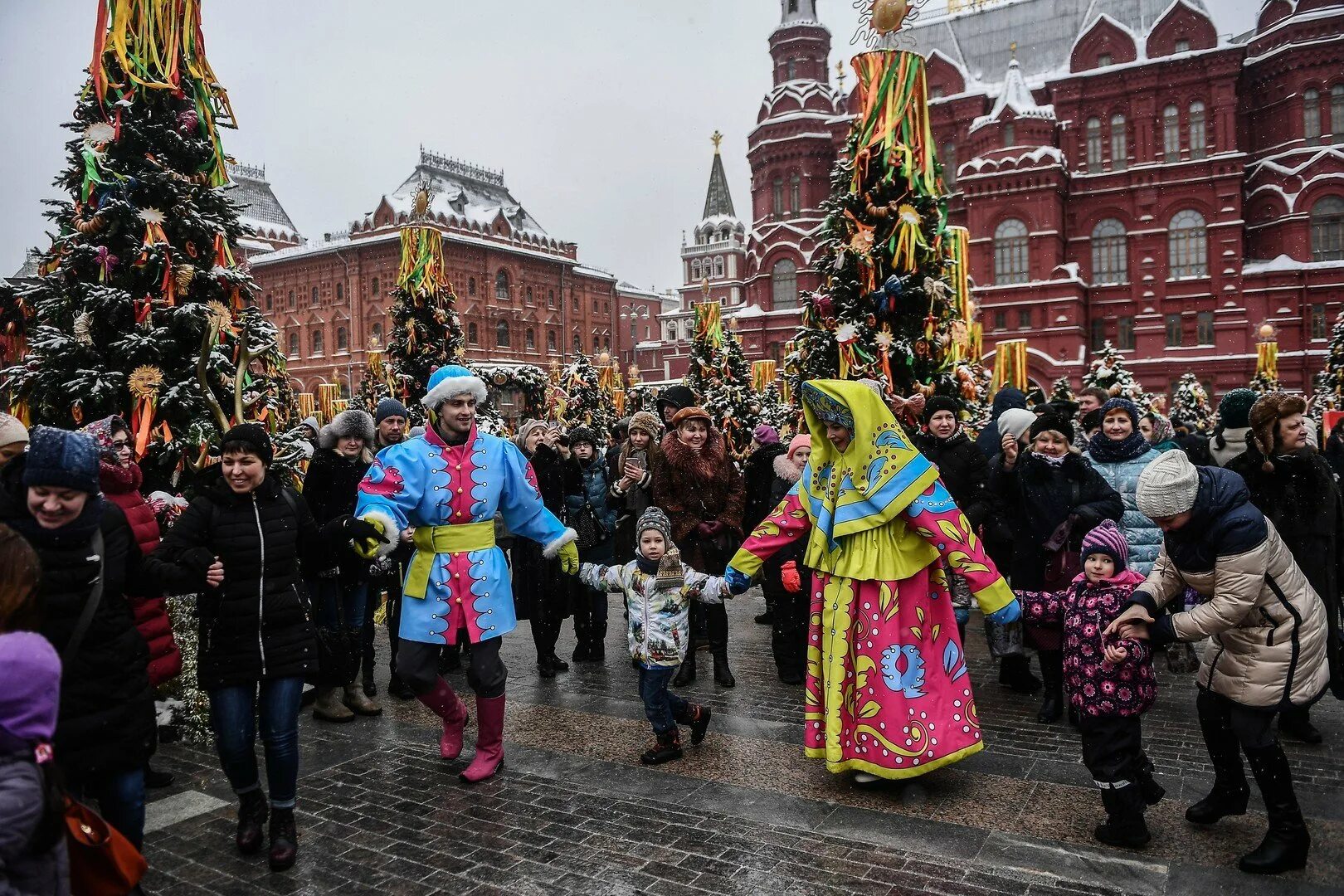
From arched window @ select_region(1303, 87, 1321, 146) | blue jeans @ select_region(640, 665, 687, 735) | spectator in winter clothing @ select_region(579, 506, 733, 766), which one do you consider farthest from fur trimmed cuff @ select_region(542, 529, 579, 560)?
arched window @ select_region(1303, 87, 1321, 146)

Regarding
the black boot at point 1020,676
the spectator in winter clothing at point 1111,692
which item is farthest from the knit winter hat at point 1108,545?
the black boot at point 1020,676

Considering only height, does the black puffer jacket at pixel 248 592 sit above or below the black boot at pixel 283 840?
above

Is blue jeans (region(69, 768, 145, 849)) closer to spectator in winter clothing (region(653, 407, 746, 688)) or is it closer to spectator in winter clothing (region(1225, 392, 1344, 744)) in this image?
spectator in winter clothing (region(653, 407, 746, 688))

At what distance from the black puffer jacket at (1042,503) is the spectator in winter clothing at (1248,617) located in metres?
1.87

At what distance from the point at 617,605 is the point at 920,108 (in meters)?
6.41

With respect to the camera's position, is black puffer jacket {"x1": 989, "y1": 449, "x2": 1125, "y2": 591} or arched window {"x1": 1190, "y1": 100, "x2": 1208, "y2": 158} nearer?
black puffer jacket {"x1": 989, "y1": 449, "x2": 1125, "y2": 591}

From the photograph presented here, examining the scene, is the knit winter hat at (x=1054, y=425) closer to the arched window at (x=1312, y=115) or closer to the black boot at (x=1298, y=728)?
the black boot at (x=1298, y=728)

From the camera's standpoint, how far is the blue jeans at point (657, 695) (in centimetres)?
479

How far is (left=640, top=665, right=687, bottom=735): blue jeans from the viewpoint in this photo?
189 inches

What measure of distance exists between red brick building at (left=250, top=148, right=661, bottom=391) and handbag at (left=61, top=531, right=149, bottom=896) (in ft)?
164

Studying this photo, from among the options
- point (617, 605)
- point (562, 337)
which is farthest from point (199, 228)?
point (562, 337)

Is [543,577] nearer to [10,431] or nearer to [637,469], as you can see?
[637,469]

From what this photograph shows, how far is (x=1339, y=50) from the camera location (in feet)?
122

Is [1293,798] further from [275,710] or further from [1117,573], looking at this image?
[275,710]
